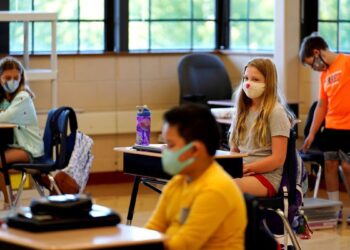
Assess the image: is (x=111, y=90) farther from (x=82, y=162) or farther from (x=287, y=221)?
(x=287, y=221)

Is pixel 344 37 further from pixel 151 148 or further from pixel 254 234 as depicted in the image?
pixel 254 234

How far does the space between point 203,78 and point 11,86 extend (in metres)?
2.26

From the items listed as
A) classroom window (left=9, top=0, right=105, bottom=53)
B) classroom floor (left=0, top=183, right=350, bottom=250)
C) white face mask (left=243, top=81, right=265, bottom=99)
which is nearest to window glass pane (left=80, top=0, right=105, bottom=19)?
classroom window (left=9, top=0, right=105, bottom=53)

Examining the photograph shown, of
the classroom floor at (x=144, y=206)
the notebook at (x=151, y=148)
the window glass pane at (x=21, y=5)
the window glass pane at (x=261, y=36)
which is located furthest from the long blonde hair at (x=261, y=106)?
the window glass pane at (x=21, y=5)

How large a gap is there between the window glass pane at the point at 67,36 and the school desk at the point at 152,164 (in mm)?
3436

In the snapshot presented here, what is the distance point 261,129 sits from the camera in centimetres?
527

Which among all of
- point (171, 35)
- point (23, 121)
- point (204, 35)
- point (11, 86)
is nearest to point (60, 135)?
point (23, 121)

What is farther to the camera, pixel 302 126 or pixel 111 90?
pixel 111 90

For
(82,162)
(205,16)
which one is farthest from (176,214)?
(205,16)

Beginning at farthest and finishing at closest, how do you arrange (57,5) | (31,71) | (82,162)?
(57,5), (31,71), (82,162)

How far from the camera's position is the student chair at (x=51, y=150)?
6566mm

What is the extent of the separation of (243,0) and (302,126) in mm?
1603

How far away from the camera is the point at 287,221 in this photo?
200 inches

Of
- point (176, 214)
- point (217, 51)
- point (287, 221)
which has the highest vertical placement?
point (217, 51)
